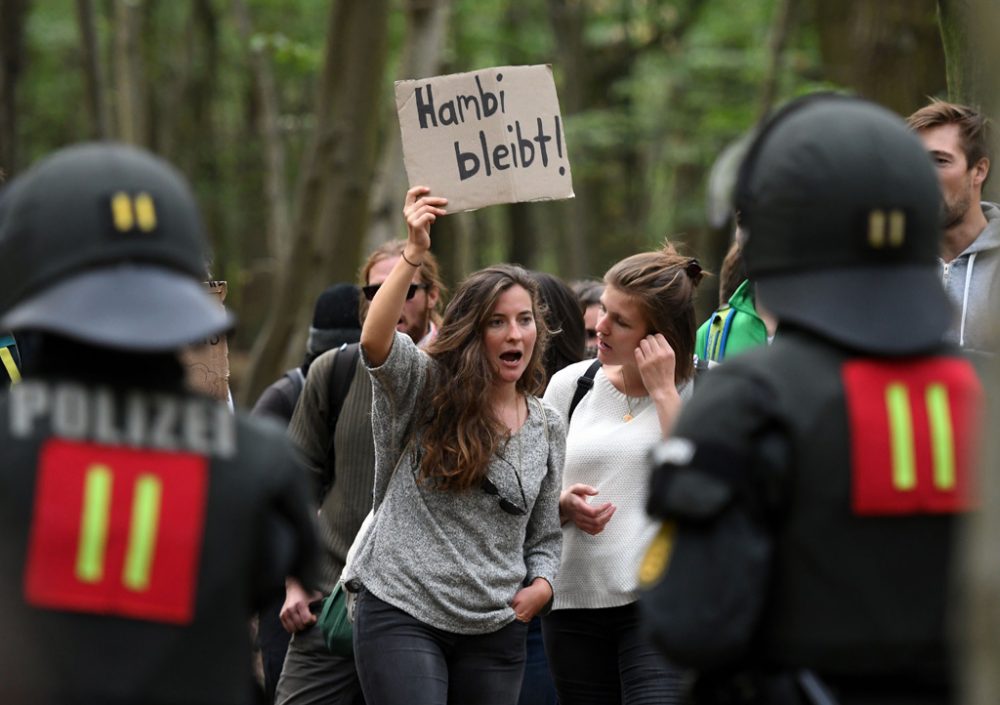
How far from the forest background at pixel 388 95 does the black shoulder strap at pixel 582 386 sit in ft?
7.49

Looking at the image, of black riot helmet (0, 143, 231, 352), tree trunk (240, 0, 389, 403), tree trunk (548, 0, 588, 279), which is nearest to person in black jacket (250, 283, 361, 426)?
black riot helmet (0, 143, 231, 352)

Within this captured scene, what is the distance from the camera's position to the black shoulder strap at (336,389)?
20.1 ft

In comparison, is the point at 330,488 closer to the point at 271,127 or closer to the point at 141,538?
the point at 141,538

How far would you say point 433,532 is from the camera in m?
5.15

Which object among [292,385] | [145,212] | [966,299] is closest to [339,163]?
[292,385]

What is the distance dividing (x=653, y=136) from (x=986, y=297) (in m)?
20.4

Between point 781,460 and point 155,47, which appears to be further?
point 155,47

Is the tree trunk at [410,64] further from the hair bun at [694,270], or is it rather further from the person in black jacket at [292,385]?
the hair bun at [694,270]

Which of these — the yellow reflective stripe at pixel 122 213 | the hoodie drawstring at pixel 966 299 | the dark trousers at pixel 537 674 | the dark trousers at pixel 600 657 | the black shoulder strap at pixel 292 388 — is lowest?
the dark trousers at pixel 537 674

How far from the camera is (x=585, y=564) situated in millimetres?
5562

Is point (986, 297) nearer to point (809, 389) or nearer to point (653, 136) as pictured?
point (809, 389)

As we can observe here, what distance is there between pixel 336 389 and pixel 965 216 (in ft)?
8.47

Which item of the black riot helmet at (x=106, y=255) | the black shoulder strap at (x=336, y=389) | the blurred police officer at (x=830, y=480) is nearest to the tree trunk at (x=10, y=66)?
the black shoulder strap at (x=336, y=389)

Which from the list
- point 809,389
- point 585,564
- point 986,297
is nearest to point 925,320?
point 809,389
